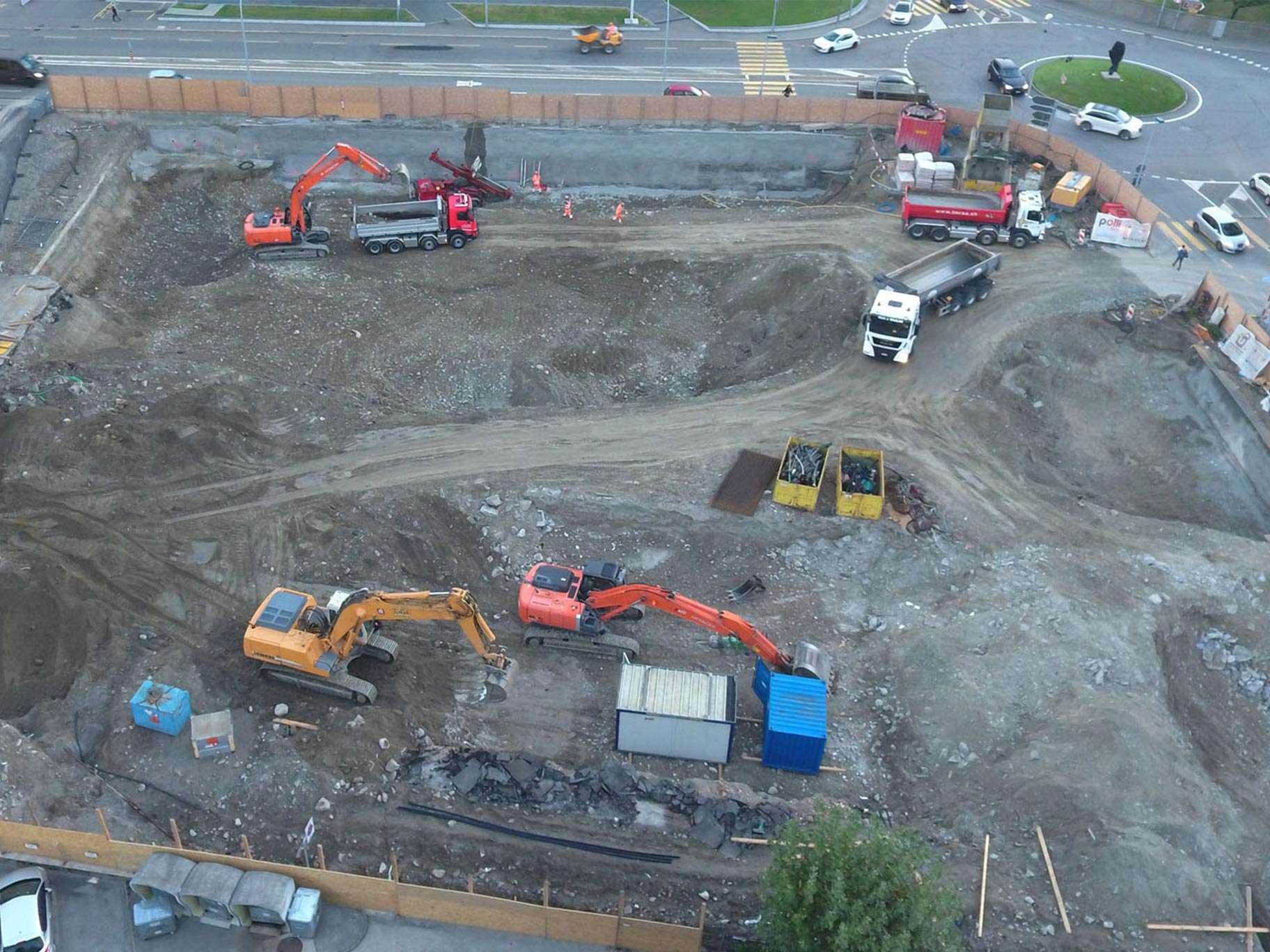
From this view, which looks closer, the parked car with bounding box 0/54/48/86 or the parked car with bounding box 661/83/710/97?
the parked car with bounding box 0/54/48/86

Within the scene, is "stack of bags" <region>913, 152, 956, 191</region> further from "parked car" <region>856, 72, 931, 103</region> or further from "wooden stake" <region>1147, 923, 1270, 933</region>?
"wooden stake" <region>1147, 923, 1270, 933</region>

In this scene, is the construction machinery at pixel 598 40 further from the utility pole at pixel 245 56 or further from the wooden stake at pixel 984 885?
the wooden stake at pixel 984 885

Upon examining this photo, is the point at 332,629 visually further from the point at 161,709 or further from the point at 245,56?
the point at 245,56

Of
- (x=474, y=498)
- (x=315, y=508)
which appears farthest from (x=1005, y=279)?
(x=315, y=508)

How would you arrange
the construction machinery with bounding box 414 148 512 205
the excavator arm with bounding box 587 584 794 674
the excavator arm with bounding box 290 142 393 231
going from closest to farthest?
the excavator arm with bounding box 587 584 794 674
the excavator arm with bounding box 290 142 393 231
the construction machinery with bounding box 414 148 512 205

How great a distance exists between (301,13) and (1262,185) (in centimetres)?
5026

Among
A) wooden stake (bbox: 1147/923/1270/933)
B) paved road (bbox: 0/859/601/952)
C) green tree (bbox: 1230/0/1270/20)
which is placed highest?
green tree (bbox: 1230/0/1270/20)

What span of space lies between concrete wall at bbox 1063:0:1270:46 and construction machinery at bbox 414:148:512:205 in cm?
4145

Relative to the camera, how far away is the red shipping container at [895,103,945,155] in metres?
46.7

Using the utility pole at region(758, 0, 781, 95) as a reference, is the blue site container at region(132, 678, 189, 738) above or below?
below

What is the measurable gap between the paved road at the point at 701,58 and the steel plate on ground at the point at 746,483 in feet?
86.7

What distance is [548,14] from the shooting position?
60.6 metres

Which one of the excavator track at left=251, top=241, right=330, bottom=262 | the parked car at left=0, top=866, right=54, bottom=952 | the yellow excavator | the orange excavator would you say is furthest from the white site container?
the orange excavator

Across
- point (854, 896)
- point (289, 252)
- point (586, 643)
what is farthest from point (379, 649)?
point (289, 252)
